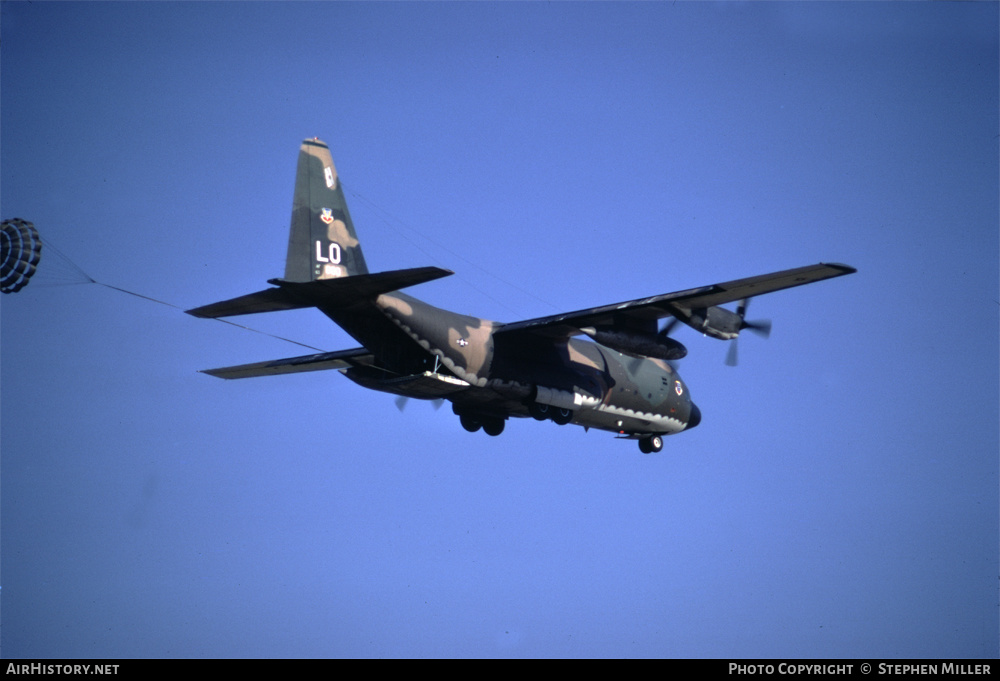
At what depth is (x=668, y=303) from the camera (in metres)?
28.5

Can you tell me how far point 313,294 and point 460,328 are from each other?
4414mm

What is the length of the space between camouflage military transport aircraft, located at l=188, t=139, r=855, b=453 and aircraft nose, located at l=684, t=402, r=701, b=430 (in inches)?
198

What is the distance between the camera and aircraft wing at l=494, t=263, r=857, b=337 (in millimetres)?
26656

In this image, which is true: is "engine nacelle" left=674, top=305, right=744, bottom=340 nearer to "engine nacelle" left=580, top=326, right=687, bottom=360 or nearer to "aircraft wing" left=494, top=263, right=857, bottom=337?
"aircraft wing" left=494, top=263, right=857, bottom=337

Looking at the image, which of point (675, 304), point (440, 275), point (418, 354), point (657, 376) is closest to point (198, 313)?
point (418, 354)

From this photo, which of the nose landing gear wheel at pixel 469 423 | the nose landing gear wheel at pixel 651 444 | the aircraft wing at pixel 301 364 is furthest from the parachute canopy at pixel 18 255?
the nose landing gear wheel at pixel 651 444

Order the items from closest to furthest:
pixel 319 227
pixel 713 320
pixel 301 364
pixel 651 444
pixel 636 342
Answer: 1. pixel 319 227
2. pixel 713 320
3. pixel 636 342
4. pixel 301 364
5. pixel 651 444

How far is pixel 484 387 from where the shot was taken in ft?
99.1

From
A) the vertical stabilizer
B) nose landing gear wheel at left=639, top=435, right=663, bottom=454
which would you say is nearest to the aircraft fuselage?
nose landing gear wheel at left=639, top=435, right=663, bottom=454

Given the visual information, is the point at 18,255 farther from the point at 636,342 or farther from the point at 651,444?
the point at 651,444

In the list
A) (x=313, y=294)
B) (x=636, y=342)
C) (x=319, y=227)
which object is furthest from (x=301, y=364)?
(x=636, y=342)

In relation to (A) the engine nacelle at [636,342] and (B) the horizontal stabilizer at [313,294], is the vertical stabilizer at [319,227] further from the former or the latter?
(A) the engine nacelle at [636,342]
